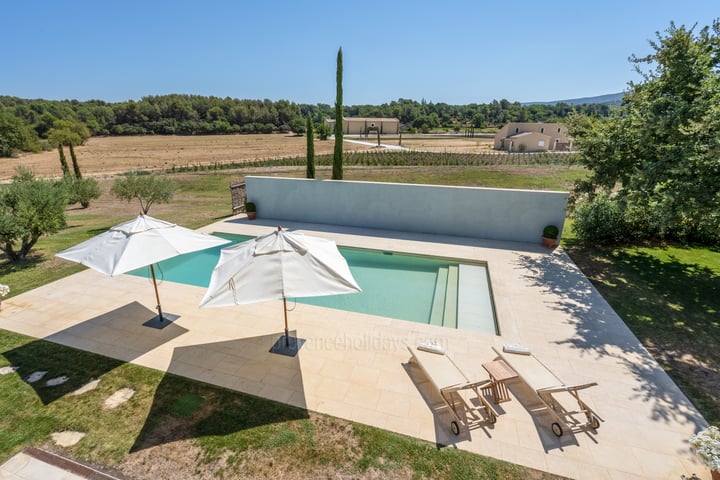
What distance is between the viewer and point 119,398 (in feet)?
16.8

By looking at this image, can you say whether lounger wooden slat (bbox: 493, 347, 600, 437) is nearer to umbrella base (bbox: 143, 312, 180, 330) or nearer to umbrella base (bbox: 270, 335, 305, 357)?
umbrella base (bbox: 270, 335, 305, 357)

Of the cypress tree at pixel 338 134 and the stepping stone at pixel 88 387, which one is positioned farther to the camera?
the cypress tree at pixel 338 134

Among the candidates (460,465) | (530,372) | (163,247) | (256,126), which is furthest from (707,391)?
(256,126)

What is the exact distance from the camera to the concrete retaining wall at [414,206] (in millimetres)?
12172

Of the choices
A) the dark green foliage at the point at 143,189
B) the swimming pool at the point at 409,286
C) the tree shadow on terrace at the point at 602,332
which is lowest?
the swimming pool at the point at 409,286

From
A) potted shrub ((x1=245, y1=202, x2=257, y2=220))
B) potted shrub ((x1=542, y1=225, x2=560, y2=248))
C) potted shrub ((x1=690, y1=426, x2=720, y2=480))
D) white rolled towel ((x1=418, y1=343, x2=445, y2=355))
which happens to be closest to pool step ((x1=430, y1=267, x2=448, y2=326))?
white rolled towel ((x1=418, y1=343, x2=445, y2=355))

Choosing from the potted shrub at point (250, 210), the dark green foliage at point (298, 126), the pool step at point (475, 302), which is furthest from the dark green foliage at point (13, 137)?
the pool step at point (475, 302)

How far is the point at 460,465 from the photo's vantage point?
407 centimetres

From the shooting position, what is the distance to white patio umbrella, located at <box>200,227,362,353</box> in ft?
15.2

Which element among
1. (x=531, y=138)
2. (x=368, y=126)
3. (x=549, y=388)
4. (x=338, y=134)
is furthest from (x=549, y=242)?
(x=368, y=126)

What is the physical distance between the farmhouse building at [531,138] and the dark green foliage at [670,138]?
2191 inches

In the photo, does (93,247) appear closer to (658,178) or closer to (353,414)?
(353,414)

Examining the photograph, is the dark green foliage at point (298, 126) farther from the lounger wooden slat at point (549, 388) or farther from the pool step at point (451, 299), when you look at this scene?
the lounger wooden slat at point (549, 388)

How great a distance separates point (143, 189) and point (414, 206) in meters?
11.8
